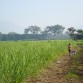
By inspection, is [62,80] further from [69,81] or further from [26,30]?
[26,30]

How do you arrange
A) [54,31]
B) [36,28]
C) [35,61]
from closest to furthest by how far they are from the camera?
[35,61]
[54,31]
[36,28]

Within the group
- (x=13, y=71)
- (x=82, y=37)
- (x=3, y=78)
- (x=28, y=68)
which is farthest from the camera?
(x=82, y=37)

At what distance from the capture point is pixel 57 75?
968 centimetres

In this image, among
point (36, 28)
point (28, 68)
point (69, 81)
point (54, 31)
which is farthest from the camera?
point (36, 28)

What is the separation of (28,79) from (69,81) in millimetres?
1367

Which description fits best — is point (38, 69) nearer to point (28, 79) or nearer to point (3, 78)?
point (28, 79)

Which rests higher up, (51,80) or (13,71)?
(13,71)

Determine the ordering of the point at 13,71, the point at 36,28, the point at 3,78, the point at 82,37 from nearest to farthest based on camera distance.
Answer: the point at 3,78, the point at 13,71, the point at 82,37, the point at 36,28

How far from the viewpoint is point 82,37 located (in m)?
61.1

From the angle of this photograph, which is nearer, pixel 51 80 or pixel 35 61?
pixel 51 80

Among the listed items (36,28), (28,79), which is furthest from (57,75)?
(36,28)

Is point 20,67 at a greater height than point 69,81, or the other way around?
point 20,67

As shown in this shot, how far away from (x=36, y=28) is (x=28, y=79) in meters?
117

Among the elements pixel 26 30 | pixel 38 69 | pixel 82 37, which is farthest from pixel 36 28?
pixel 38 69
